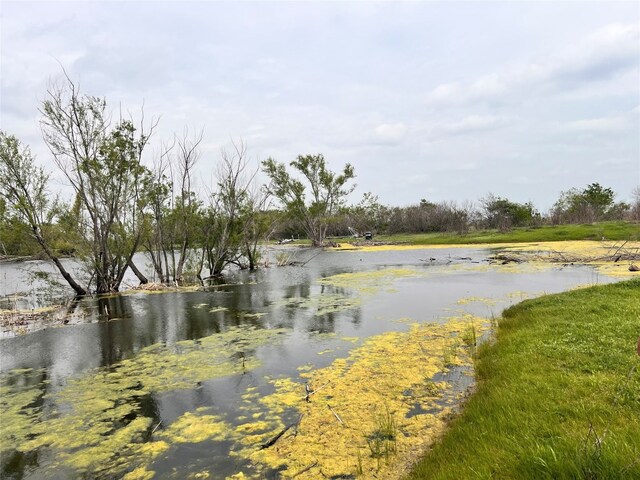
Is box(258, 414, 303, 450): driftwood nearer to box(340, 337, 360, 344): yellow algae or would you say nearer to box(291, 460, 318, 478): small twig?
box(291, 460, 318, 478): small twig

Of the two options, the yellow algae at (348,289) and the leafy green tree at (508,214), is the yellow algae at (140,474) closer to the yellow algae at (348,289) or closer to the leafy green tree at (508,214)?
the yellow algae at (348,289)

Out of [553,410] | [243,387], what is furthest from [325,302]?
[553,410]

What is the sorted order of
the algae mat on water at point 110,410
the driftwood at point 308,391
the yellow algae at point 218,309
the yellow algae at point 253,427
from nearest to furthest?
the algae mat on water at point 110,410 → the yellow algae at point 253,427 → the driftwood at point 308,391 → the yellow algae at point 218,309

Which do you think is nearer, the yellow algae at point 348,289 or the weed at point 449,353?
the weed at point 449,353

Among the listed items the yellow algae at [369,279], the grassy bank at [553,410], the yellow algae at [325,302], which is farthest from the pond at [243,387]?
the yellow algae at [369,279]

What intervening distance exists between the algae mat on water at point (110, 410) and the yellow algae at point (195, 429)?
0.04 feet

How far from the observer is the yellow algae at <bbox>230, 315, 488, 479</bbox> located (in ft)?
15.1

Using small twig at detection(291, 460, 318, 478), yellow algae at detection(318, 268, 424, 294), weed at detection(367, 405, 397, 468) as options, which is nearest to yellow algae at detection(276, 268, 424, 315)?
yellow algae at detection(318, 268, 424, 294)

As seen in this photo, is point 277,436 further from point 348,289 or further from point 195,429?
point 348,289

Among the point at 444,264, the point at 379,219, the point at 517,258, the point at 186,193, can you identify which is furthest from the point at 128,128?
the point at 379,219

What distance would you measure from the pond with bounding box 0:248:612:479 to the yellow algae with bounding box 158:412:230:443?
0.03 m

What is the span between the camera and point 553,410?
15.3 ft

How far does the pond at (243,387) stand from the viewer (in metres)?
4.87

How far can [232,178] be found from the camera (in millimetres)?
26766
